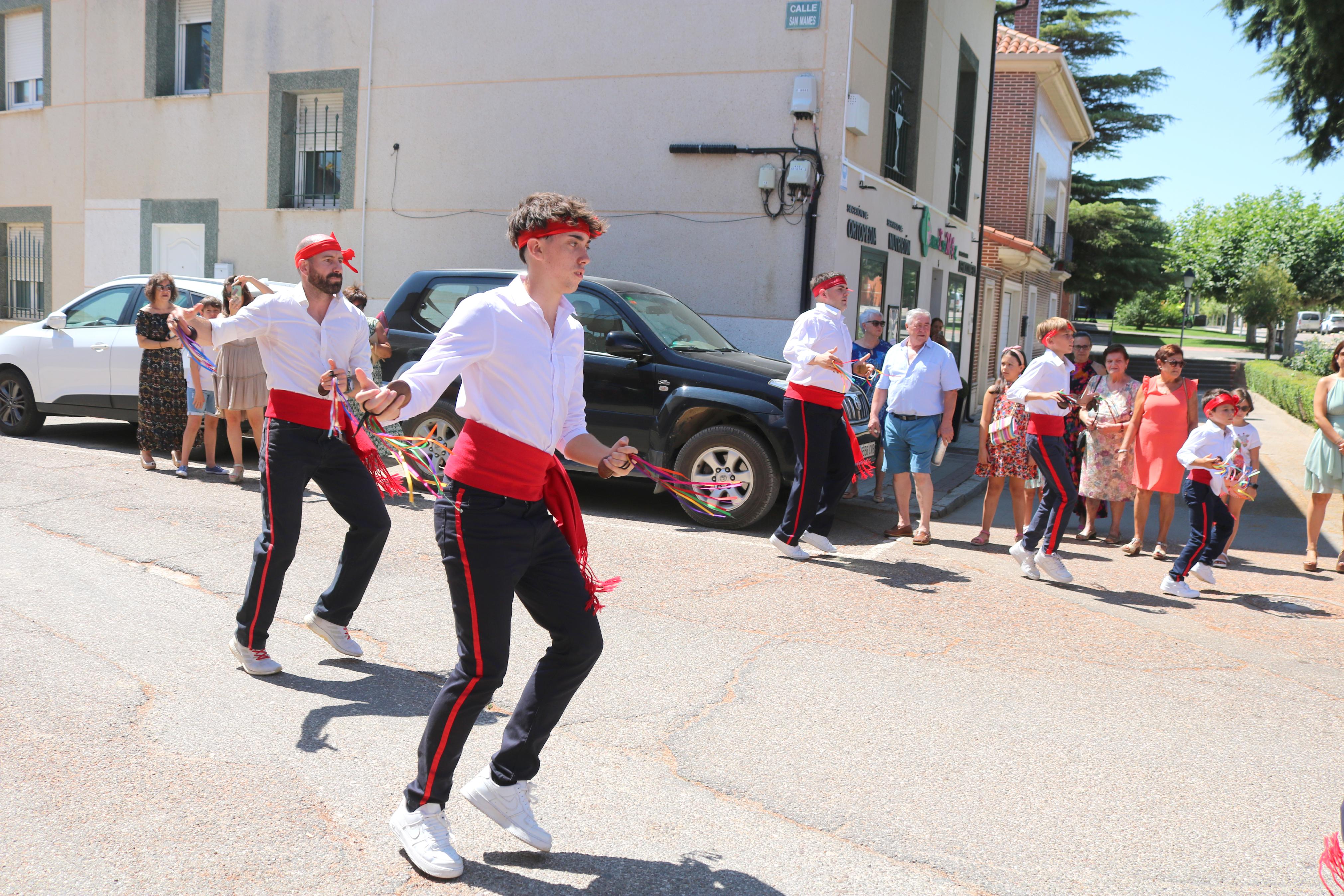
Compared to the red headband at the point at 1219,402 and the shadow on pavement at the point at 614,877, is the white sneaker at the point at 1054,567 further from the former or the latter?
the shadow on pavement at the point at 614,877

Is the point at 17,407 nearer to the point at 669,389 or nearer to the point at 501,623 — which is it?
the point at 669,389

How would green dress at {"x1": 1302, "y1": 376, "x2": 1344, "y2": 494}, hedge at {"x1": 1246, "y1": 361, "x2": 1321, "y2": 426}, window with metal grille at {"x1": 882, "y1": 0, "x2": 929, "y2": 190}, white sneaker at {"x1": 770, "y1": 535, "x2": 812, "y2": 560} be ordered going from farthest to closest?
hedge at {"x1": 1246, "y1": 361, "x2": 1321, "y2": 426} → window with metal grille at {"x1": 882, "y1": 0, "x2": 929, "y2": 190} → green dress at {"x1": 1302, "y1": 376, "x2": 1344, "y2": 494} → white sneaker at {"x1": 770, "y1": 535, "x2": 812, "y2": 560}

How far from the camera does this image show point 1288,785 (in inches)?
158

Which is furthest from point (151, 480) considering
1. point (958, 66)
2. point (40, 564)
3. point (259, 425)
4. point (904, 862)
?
point (958, 66)

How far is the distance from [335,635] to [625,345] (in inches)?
176

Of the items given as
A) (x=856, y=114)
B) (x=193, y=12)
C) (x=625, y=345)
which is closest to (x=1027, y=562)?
(x=625, y=345)

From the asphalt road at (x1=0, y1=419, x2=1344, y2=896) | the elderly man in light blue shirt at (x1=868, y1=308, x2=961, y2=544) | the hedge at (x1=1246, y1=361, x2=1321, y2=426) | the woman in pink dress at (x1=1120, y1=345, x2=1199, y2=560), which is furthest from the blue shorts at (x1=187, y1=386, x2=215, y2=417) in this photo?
the hedge at (x1=1246, y1=361, x2=1321, y2=426)

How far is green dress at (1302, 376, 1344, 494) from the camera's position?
8219 millimetres

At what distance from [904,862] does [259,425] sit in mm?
7525

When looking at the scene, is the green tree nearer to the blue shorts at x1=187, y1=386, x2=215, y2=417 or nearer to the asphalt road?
the asphalt road

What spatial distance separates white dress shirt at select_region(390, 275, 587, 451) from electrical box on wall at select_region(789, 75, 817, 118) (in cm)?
939

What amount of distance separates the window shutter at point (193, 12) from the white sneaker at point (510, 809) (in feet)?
51.3

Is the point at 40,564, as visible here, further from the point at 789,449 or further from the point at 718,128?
the point at 718,128

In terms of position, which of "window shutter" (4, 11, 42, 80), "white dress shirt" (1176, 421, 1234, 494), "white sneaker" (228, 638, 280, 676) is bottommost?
"white sneaker" (228, 638, 280, 676)
